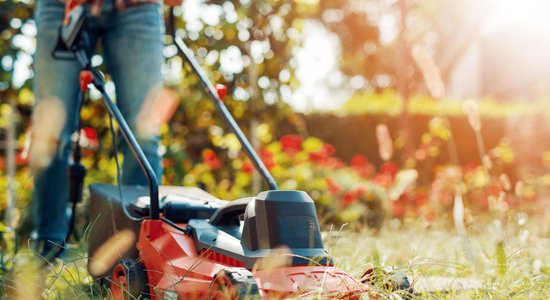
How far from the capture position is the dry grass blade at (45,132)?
2348 millimetres

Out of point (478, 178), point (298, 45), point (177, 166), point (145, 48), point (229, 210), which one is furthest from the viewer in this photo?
point (478, 178)

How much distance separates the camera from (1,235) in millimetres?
2699

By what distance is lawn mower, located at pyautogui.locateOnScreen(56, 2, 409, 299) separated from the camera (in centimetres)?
146

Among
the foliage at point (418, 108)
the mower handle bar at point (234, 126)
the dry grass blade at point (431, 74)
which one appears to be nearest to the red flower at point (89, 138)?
the mower handle bar at point (234, 126)

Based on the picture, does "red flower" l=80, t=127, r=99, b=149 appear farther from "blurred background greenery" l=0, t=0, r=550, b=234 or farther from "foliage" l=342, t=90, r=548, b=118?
"foliage" l=342, t=90, r=548, b=118

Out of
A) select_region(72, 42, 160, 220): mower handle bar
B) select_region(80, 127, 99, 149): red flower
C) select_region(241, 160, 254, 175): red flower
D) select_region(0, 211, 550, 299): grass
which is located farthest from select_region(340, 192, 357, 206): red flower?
select_region(72, 42, 160, 220): mower handle bar

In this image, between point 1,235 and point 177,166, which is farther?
point 177,166

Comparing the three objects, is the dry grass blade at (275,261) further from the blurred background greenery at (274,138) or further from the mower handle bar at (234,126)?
the blurred background greenery at (274,138)

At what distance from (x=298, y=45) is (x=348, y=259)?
195 cm

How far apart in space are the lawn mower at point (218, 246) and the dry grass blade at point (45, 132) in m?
0.34

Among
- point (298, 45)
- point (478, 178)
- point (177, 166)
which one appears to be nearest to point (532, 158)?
point (478, 178)

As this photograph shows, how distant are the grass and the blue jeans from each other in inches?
7.6

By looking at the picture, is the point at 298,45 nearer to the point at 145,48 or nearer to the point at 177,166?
the point at 177,166

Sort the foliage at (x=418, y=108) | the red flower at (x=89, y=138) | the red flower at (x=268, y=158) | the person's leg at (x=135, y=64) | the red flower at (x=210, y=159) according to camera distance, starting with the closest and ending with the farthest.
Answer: the person's leg at (x=135, y=64) → the red flower at (x=89, y=138) → the red flower at (x=210, y=159) → the red flower at (x=268, y=158) → the foliage at (x=418, y=108)
